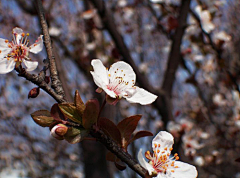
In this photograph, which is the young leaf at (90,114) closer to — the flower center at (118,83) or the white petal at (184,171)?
the flower center at (118,83)

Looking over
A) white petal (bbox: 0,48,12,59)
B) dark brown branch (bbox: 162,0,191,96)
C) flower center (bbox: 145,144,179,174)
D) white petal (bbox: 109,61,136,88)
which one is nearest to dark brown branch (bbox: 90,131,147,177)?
flower center (bbox: 145,144,179,174)

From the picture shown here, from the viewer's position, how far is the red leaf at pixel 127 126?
25.8 inches

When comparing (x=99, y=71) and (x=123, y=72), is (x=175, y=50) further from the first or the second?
(x=99, y=71)

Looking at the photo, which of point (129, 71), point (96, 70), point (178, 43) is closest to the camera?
point (96, 70)

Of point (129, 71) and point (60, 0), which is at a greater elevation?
point (60, 0)

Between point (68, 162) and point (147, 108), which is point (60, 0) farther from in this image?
point (68, 162)

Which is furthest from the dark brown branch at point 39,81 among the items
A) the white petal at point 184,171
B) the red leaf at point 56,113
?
the white petal at point 184,171

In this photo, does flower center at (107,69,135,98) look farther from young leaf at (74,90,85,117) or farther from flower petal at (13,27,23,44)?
flower petal at (13,27,23,44)

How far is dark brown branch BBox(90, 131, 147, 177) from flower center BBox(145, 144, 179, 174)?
126mm

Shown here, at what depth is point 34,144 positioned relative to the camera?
4152mm

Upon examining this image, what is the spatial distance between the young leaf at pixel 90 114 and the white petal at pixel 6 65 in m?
0.26

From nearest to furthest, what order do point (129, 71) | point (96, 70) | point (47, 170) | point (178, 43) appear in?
point (96, 70)
point (129, 71)
point (178, 43)
point (47, 170)

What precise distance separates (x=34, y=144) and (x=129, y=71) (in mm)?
3760

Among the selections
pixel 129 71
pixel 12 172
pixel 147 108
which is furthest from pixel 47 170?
pixel 129 71
